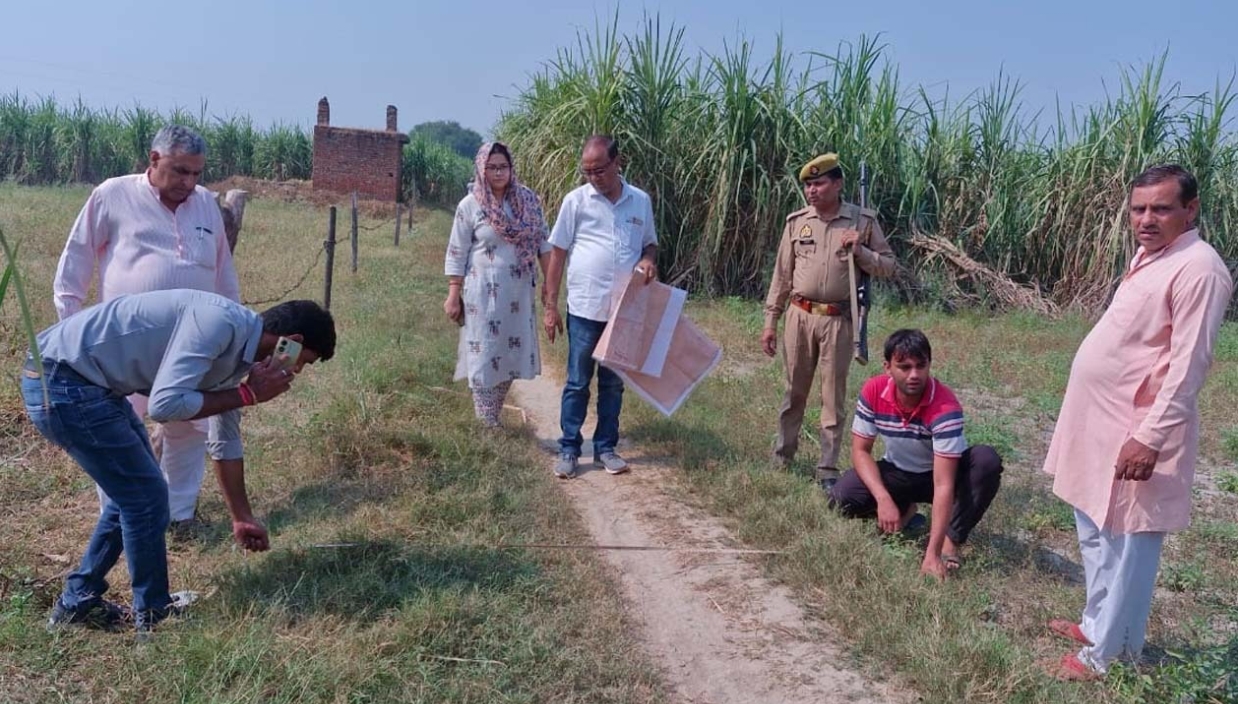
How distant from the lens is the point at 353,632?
9.82 feet

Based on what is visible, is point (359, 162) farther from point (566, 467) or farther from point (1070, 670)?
point (1070, 670)

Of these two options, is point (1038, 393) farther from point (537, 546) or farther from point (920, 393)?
point (537, 546)

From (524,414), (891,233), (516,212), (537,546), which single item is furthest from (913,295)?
(537,546)

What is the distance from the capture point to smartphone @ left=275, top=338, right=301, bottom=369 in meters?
2.93

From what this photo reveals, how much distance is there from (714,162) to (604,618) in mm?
8618

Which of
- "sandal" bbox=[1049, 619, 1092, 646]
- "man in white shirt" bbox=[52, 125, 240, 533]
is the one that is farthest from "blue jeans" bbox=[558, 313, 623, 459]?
"sandal" bbox=[1049, 619, 1092, 646]

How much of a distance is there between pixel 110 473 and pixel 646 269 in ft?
8.97

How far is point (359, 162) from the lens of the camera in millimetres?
29375

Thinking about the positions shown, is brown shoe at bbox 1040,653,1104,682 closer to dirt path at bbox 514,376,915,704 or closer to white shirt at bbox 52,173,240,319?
dirt path at bbox 514,376,915,704

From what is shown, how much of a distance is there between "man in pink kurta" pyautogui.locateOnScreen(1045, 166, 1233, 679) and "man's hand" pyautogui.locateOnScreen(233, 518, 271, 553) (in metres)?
2.70

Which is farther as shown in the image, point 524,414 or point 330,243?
point 330,243

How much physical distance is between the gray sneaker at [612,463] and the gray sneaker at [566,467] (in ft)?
0.57

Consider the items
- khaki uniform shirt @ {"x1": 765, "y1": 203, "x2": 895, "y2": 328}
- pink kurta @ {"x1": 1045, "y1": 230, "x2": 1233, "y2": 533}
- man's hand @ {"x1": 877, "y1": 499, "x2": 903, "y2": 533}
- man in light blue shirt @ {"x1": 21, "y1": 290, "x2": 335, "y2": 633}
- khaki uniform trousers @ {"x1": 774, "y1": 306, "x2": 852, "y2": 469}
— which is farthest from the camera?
khaki uniform trousers @ {"x1": 774, "y1": 306, "x2": 852, "y2": 469}

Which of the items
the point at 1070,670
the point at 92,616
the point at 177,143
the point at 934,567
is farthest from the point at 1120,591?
the point at 177,143
